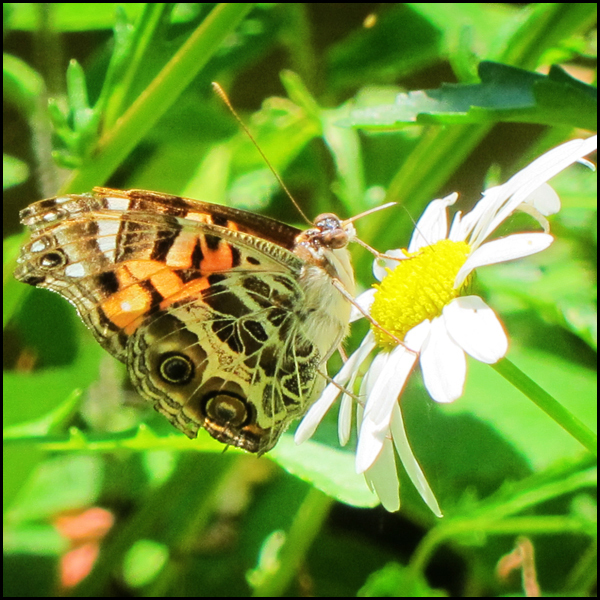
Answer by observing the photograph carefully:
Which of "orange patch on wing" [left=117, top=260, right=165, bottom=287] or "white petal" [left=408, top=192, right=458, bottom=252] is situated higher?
"white petal" [left=408, top=192, right=458, bottom=252]

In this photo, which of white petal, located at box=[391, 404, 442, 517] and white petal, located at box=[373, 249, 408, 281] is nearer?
white petal, located at box=[391, 404, 442, 517]

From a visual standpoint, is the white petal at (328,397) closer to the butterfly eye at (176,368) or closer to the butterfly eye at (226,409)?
the butterfly eye at (226,409)

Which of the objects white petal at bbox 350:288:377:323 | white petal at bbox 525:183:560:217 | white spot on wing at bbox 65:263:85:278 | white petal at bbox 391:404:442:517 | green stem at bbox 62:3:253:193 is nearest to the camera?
white petal at bbox 391:404:442:517

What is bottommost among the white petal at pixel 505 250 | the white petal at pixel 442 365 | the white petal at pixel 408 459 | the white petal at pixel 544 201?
the white petal at pixel 408 459

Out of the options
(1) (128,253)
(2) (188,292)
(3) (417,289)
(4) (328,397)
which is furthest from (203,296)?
(3) (417,289)

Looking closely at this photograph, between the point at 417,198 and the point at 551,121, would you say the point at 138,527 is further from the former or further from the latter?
the point at 551,121

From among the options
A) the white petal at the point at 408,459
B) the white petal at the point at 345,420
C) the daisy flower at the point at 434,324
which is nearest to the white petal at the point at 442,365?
the daisy flower at the point at 434,324

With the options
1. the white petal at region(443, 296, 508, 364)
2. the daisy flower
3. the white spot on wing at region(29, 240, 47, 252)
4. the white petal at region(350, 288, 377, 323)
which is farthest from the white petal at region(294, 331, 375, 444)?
the white spot on wing at region(29, 240, 47, 252)

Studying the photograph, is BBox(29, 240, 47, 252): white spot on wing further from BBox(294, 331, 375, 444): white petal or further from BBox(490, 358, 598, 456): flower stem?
BBox(490, 358, 598, 456): flower stem
